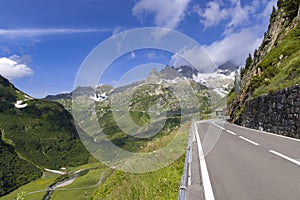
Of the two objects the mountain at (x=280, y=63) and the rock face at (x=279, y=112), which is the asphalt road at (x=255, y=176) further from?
the mountain at (x=280, y=63)

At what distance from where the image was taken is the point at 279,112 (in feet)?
51.3

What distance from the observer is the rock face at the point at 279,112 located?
13.3 metres

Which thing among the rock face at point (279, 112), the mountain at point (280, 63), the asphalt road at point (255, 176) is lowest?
the asphalt road at point (255, 176)

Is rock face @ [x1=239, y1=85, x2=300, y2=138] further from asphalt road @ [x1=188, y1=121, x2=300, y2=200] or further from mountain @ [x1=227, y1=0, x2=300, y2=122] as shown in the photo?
asphalt road @ [x1=188, y1=121, x2=300, y2=200]

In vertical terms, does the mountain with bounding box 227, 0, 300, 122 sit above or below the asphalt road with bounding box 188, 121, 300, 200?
above

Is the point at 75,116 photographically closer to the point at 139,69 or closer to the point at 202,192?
the point at 139,69

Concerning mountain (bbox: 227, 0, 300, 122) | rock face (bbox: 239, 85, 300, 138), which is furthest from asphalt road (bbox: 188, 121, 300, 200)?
mountain (bbox: 227, 0, 300, 122)

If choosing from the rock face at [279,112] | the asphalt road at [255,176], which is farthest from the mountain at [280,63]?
the asphalt road at [255,176]

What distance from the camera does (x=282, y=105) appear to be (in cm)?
1519

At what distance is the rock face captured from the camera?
13.3 meters

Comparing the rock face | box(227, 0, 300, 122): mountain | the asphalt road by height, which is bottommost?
the asphalt road

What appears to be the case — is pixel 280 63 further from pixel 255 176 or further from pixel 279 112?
pixel 255 176

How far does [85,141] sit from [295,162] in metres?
6.59

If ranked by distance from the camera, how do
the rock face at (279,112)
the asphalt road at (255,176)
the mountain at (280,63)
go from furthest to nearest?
the mountain at (280,63) < the rock face at (279,112) < the asphalt road at (255,176)
